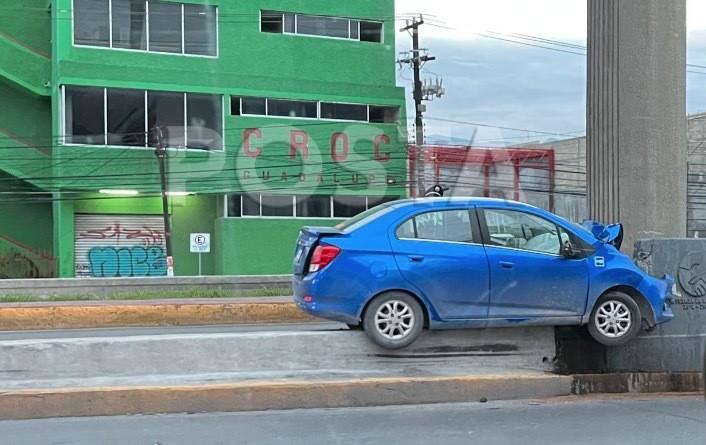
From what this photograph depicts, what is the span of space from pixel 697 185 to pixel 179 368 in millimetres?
44858

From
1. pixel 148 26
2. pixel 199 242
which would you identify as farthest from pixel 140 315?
pixel 148 26

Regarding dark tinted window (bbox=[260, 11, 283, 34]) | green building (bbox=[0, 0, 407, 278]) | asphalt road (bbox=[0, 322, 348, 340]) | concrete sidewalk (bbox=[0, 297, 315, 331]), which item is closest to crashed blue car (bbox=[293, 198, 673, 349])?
asphalt road (bbox=[0, 322, 348, 340])

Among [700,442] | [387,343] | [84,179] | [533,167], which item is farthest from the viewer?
[533,167]

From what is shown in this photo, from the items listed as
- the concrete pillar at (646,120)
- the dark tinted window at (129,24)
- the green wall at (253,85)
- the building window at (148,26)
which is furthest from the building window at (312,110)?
the concrete pillar at (646,120)

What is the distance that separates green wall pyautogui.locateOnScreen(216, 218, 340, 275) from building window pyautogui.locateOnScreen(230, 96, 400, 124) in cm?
465

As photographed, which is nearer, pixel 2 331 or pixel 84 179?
pixel 2 331

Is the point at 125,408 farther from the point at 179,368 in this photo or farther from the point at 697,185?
the point at 697,185

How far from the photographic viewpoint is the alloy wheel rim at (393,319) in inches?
282

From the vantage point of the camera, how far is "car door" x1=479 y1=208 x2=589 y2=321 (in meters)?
7.39

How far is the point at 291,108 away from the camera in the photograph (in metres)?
34.9

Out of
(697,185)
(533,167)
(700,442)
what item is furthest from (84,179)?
(697,185)

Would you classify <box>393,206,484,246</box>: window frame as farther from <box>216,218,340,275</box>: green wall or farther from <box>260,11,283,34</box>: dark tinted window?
<box>260,11,283,34</box>: dark tinted window

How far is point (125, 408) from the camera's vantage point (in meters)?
6.60

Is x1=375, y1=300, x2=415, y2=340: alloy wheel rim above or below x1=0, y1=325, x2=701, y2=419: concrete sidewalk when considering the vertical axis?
above
